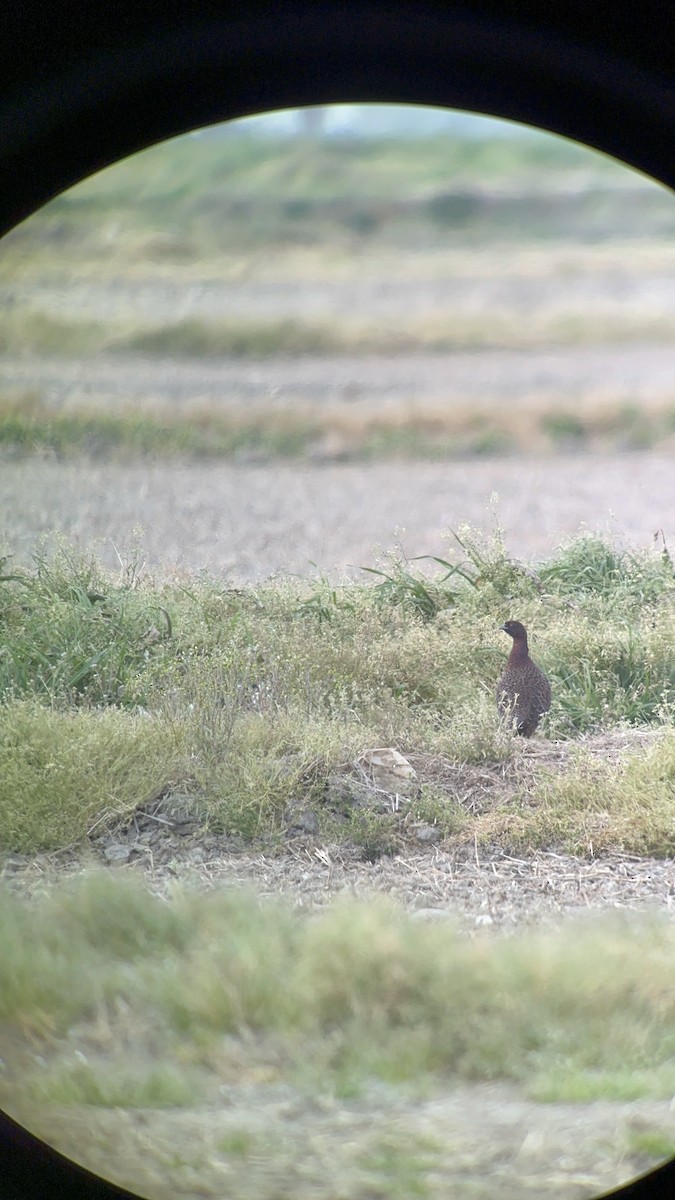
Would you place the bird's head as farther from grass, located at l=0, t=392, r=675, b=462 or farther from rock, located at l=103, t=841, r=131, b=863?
rock, located at l=103, t=841, r=131, b=863

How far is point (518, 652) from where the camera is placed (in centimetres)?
243

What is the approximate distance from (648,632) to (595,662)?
15cm

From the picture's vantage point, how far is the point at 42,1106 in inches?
72.0

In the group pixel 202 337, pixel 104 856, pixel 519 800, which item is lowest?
pixel 104 856

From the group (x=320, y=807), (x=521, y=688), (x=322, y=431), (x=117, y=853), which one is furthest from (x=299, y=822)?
(x=322, y=431)

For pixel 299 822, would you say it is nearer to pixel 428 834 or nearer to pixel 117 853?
pixel 428 834

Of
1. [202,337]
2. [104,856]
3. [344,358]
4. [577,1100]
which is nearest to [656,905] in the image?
[577,1100]

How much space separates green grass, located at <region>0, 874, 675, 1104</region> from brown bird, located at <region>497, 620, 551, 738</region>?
0.52 metres

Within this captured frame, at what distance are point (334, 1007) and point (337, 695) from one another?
714 mm

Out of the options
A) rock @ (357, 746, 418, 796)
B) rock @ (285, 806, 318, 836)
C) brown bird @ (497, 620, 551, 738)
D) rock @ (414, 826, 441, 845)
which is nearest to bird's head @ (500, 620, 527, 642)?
brown bird @ (497, 620, 551, 738)

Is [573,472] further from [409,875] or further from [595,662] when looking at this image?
[409,875]

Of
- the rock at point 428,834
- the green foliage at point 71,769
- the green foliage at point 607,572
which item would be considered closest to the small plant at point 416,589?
the green foliage at point 607,572

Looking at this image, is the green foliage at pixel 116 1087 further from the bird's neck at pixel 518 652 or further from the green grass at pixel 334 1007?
the bird's neck at pixel 518 652

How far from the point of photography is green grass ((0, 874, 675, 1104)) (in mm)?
1825
